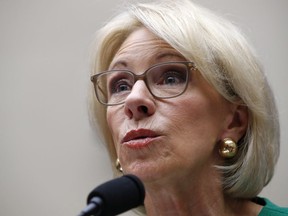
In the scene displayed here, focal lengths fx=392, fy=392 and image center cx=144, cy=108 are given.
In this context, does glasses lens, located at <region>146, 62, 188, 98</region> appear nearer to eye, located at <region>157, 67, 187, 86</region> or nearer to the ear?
eye, located at <region>157, 67, 187, 86</region>

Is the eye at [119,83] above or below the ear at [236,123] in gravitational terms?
above

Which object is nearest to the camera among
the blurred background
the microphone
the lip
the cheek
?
the microphone

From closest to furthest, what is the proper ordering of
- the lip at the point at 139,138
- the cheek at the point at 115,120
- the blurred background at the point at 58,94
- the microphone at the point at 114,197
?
1. the microphone at the point at 114,197
2. the lip at the point at 139,138
3. the cheek at the point at 115,120
4. the blurred background at the point at 58,94

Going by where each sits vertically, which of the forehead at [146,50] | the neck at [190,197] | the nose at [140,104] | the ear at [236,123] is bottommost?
the neck at [190,197]

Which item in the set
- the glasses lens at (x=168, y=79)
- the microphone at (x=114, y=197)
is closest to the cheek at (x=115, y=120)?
the glasses lens at (x=168, y=79)

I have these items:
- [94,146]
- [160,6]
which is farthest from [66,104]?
[160,6]

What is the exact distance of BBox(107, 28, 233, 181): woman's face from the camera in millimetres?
905

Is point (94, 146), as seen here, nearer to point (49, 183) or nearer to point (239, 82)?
point (49, 183)

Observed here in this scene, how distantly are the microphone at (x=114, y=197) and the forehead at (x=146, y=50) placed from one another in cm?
44

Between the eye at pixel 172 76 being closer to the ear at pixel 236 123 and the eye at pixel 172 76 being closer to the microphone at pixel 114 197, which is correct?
the ear at pixel 236 123

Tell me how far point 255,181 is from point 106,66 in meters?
0.55

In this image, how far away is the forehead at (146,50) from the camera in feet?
3.25

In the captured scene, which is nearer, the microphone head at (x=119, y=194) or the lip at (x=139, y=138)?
the microphone head at (x=119, y=194)

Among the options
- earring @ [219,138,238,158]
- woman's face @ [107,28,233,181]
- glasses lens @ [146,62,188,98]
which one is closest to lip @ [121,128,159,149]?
woman's face @ [107,28,233,181]
